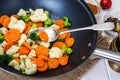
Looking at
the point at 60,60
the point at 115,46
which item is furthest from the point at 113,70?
the point at 60,60

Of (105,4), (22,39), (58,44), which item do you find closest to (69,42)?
(58,44)

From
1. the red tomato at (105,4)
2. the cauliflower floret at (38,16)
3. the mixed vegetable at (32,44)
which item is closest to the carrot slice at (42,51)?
the mixed vegetable at (32,44)

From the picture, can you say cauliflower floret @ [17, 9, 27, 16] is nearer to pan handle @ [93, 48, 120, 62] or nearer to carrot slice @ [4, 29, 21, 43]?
carrot slice @ [4, 29, 21, 43]

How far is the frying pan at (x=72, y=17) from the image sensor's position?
69cm

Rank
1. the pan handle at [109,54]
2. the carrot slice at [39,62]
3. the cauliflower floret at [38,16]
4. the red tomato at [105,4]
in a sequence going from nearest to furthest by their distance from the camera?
the pan handle at [109,54], the carrot slice at [39,62], the cauliflower floret at [38,16], the red tomato at [105,4]

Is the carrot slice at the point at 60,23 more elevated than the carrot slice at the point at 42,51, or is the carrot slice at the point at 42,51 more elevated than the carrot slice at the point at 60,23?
the carrot slice at the point at 60,23

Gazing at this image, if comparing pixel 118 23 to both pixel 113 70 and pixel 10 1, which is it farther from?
pixel 10 1

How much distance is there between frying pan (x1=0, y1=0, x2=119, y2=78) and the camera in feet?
2.25

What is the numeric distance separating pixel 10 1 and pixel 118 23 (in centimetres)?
39

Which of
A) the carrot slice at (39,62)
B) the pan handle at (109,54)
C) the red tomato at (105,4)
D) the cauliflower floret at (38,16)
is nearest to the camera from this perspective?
the pan handle at (109,54)

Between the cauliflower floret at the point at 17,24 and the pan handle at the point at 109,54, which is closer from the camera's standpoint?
the pan handle at the point at 109,54

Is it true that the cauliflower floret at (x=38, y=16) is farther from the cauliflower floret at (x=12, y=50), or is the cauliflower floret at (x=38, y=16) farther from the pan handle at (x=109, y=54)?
the pan handle at (x=109, y=54)

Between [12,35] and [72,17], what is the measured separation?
22cm

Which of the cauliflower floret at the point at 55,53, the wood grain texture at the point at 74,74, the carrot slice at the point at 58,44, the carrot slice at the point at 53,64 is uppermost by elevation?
the carrot slice at the point at 58,44
